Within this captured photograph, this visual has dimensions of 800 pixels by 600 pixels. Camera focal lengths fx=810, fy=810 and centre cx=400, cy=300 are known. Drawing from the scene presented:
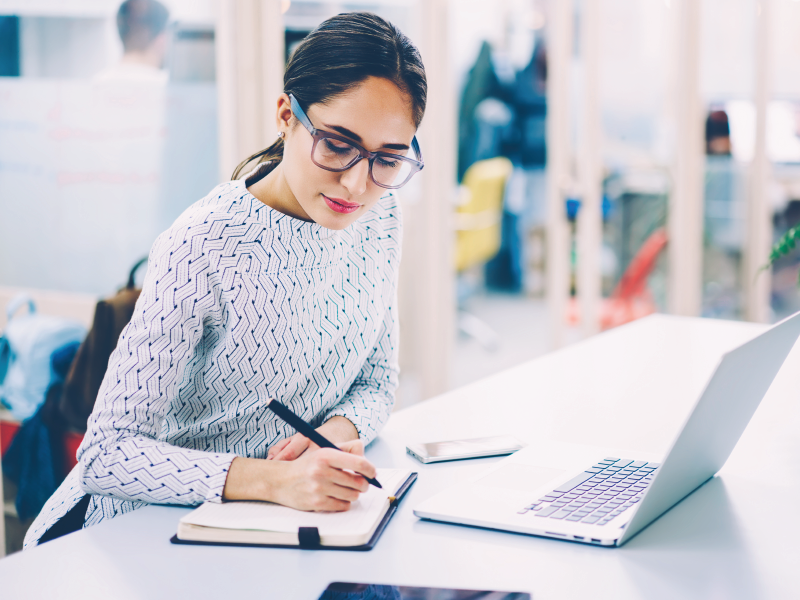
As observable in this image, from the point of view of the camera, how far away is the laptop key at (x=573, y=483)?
0.95 metres

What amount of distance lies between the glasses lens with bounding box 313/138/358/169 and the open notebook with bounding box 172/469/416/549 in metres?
0.42

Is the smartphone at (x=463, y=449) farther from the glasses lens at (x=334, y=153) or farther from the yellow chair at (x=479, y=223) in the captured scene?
the yellow chair at (x=479, y=223)

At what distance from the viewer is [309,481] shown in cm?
89

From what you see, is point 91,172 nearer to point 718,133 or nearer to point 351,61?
point 351,61

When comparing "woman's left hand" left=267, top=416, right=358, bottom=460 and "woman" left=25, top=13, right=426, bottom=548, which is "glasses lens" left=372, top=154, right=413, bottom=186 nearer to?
"woman" left=25, top=13, right=426, bottom=548

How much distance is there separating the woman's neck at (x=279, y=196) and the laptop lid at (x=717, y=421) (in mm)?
582

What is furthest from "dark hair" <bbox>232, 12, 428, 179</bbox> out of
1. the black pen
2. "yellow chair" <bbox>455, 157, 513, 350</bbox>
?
"yellow chair" <bbox>455, 157, 513, 350</bbox>

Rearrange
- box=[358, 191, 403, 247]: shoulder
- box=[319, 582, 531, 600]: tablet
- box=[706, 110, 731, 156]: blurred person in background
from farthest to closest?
box=[706, 110, 731, 156]: blurred person in background → box=[358, 191, 403, 247]: shoulder → box=[319, 582, 531, 600]: tablet

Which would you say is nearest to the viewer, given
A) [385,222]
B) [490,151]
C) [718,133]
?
[385,222]

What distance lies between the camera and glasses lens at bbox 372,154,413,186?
1032 millimetres

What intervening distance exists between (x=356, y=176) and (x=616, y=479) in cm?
49

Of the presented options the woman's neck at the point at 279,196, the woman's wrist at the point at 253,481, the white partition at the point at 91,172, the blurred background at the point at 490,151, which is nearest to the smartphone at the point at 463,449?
the woman's wrist at the point at 253,481

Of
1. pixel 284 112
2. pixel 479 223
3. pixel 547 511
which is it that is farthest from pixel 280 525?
pixel 479 223

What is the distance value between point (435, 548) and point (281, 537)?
159 millimetres
